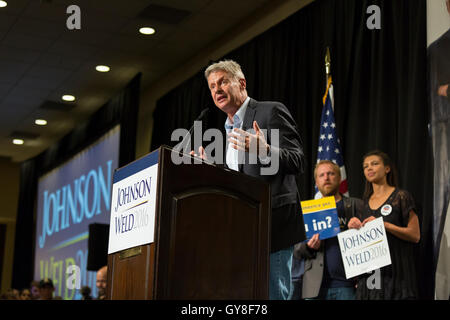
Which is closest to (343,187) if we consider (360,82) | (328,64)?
(360,82)

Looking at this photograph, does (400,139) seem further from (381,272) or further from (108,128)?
(108,128)

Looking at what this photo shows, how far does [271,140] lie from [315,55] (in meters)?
4.01

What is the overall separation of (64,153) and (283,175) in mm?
9796

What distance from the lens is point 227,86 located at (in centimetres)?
266

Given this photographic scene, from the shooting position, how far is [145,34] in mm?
8242

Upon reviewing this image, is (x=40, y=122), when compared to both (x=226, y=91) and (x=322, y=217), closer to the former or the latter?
(x=322, y=217)

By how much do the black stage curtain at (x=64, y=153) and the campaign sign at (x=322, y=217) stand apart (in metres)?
Result: 3.97

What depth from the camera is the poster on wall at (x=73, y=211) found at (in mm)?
9726

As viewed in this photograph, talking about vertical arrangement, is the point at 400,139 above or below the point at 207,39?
below

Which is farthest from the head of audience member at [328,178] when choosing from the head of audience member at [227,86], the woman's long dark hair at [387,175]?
the head of audience member at [227,86]

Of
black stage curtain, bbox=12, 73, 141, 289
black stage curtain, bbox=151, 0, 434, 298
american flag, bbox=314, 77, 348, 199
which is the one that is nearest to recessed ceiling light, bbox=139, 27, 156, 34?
black stage curtain, bbox=12, 73, 141, 289

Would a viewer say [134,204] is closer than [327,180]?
Yes
